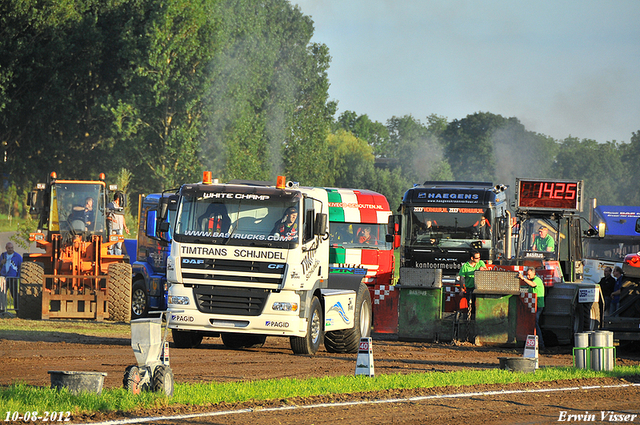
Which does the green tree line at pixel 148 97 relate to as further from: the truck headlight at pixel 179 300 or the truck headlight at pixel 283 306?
the truck headlight at pixel 283 306

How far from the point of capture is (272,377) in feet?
39.8

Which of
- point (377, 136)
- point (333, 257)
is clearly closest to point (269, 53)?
point (333, 257)

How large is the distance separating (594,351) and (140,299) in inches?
528

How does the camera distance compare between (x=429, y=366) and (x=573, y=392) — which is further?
(x=429, y=366)

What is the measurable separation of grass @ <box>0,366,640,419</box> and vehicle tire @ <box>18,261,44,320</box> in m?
10.7

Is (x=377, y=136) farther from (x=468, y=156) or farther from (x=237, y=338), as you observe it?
(x=237, y=338)

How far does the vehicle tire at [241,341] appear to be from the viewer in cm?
1651

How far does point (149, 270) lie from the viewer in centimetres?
2309

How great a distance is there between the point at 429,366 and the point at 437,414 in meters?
4.82

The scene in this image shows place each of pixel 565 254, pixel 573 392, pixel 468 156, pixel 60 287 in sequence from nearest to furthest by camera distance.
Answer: pixel 573 392 → pixel 60 287 → pixel 565 254 → pixel 468 156

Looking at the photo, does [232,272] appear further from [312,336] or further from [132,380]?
[132,380]

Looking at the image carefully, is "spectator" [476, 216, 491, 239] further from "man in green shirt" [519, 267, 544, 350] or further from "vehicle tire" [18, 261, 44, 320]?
"vehicle tire" [18, 261, 44, 320]

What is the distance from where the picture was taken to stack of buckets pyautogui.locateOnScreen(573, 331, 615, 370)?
43.5 ft

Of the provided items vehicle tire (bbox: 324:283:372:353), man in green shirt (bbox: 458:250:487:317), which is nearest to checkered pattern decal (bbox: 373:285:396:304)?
man in green shirt (bbox: 458:250:487:317)
